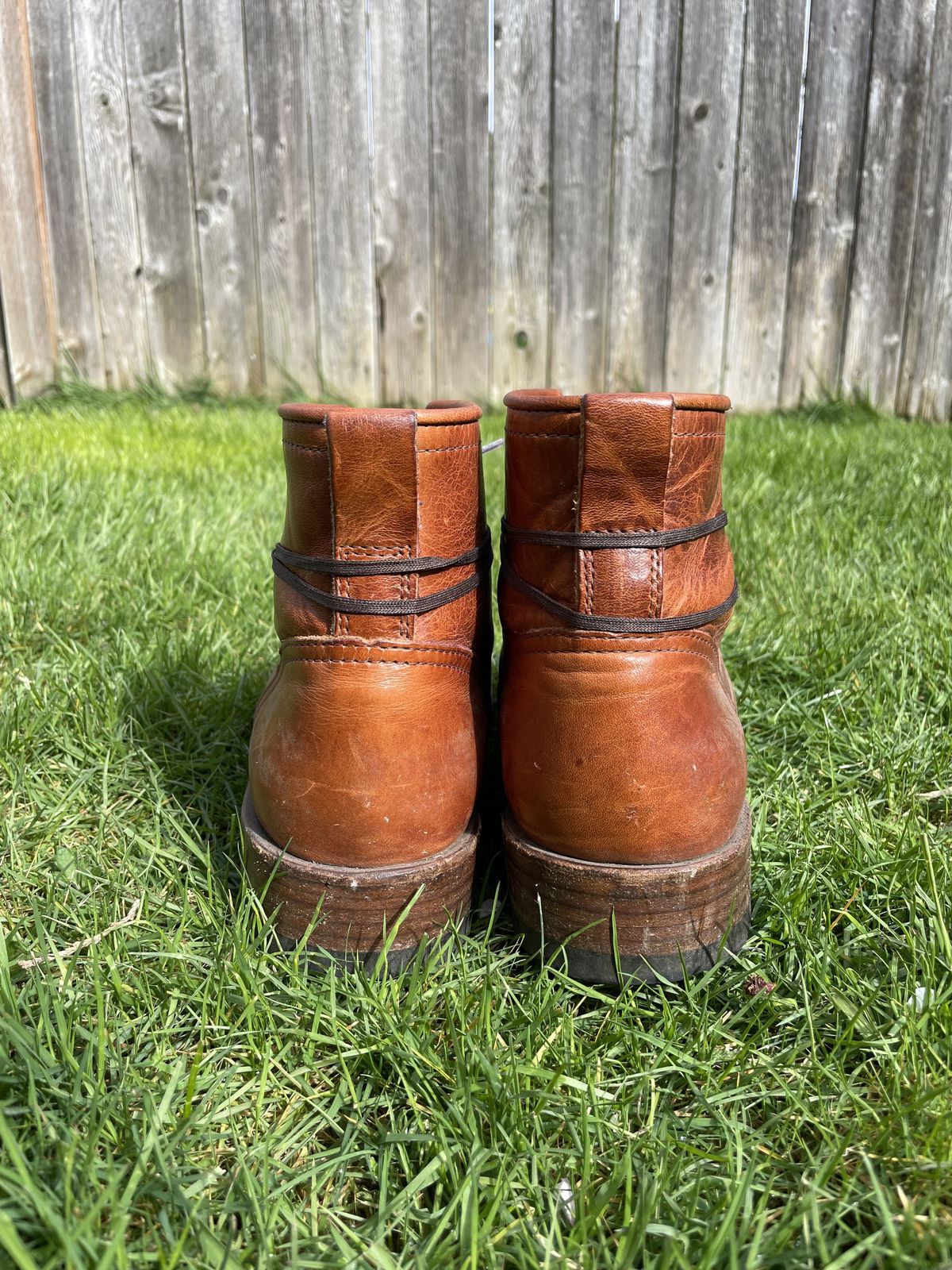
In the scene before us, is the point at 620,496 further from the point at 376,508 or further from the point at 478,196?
the point at 478,196

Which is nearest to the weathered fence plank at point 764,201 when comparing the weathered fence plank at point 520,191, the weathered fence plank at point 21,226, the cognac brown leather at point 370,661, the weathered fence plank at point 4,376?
the weathered fence plank at point 520,191

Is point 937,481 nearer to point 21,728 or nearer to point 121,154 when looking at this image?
point 21,728

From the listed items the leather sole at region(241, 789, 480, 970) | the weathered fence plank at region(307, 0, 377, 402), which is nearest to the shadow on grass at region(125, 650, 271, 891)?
the leather sole at region(241, 789, 480, 970)

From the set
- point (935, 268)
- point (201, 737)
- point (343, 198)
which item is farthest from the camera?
point (935, 268)

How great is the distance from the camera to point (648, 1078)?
96 cm

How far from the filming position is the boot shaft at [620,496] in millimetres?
1084

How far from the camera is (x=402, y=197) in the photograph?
163 inches

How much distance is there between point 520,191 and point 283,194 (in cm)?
102

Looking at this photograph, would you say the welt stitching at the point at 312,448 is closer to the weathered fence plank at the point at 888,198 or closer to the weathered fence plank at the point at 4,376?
the weathered fence plank at the point at 4,376

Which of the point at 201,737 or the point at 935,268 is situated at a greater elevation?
the point at 935,268

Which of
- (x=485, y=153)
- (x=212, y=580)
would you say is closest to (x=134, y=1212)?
(x=212, y=580)

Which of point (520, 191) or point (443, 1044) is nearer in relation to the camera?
point (443, 1044)

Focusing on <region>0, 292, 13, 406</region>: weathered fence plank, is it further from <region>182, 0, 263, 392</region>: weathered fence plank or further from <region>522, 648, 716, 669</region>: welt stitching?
<region>522, 648, 716, 669</region>: welt stitching

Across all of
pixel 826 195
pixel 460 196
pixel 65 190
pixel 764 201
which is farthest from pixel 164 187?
pixel 826 195
